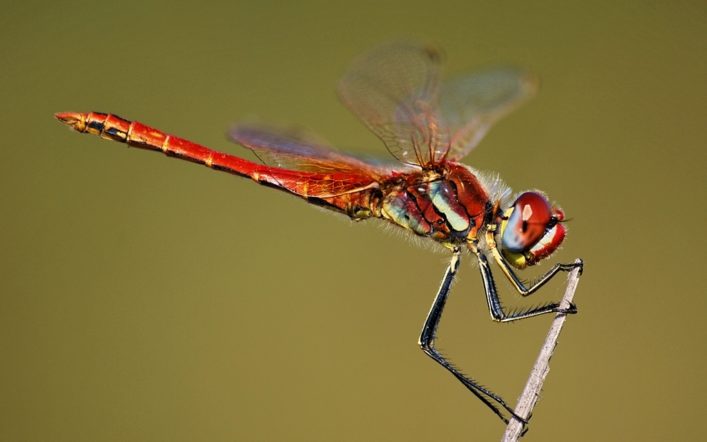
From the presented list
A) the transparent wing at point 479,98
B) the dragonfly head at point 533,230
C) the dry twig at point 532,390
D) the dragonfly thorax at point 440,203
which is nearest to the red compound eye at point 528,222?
the dragonfly head at point 533,230

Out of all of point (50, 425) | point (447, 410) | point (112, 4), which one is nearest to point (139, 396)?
point (50, 425)

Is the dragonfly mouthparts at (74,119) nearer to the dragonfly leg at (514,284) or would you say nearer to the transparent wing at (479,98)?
the transparent wing at (479,98)

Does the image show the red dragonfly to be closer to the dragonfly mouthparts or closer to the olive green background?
the dragonfly mouthparts

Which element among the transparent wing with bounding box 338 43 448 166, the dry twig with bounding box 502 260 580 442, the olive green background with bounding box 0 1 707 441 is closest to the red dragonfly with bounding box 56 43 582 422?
the transparent wing with bounding box 338 43 448 166

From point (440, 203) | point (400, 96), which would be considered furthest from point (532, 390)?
point (400, 96)

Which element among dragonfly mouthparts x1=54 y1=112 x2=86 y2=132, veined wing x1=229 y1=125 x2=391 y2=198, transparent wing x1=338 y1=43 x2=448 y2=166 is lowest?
dragonfly mouthparts x1=54 y1=112 x2=86 y2=132

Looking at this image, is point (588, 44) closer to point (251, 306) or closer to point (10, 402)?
point (251, 306)

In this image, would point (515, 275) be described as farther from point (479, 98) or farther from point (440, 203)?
point (479, 98)

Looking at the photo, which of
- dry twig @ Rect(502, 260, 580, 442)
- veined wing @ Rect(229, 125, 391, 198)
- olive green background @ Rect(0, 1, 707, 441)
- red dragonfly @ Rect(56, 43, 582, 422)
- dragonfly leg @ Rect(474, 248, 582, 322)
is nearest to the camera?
dry twig @ Rect(502, 260, 580, 442)
